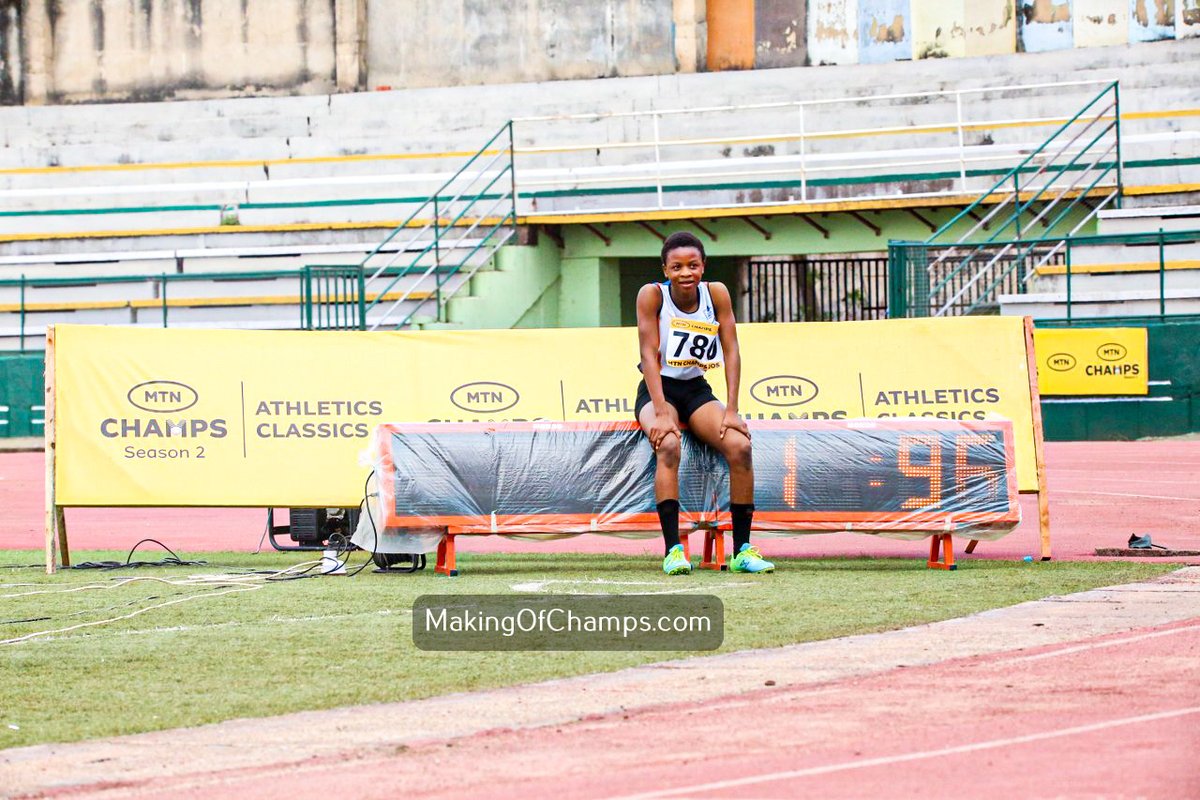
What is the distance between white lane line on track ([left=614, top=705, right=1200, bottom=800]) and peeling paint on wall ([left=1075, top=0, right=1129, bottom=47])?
2405cm

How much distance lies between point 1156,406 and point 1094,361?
2.98 ft

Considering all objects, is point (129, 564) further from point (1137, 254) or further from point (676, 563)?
point (1137, 254)

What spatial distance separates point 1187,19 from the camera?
27453 mm

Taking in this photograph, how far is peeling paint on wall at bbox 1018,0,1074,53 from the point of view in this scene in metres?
28.0

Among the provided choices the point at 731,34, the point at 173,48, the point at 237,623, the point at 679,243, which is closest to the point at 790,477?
the point at 679,243

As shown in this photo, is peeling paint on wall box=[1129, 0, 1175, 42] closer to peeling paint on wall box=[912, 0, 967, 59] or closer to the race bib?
peeling paint on wall box=[912, 0, 967, 59]

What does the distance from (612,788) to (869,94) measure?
23956mm

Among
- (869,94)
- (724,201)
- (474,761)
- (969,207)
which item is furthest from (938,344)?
(869,94)

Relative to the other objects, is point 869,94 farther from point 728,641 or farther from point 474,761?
point 474,761

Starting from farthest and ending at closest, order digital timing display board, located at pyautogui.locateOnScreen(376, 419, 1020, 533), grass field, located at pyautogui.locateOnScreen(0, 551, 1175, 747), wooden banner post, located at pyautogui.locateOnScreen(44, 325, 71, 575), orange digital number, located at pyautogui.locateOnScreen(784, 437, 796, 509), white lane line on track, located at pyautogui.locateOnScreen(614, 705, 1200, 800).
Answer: wooden banner post, located at pyautogui.locateOnScreen(44, 325, 71, 575), orange digital number, located at pyautogui.locateOnScreen(784, 437, 796, 509), digital timing display board, located at pyautogui.locateOnScreen(376, 419, 1020, 533), grass field, located at pyautogui.locateOnScreen(0, 551, 1175, 747), white lane line on track, located at pyautogui.locateOnScreen(614, 705, 1200, 800)

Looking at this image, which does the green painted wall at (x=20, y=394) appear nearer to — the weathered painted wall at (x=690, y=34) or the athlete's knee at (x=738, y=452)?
the weathered painted wall at (x=690, y=34)

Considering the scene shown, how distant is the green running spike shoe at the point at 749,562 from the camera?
9.68 meters

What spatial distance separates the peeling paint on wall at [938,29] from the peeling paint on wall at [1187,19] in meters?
3.31

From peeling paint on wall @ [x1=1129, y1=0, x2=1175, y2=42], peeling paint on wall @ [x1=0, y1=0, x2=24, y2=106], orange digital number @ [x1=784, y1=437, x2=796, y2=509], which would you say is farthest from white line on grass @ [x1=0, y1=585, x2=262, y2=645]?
peeling paint on wall @ [x1=0, y1=0, x2=24, y2=106]
